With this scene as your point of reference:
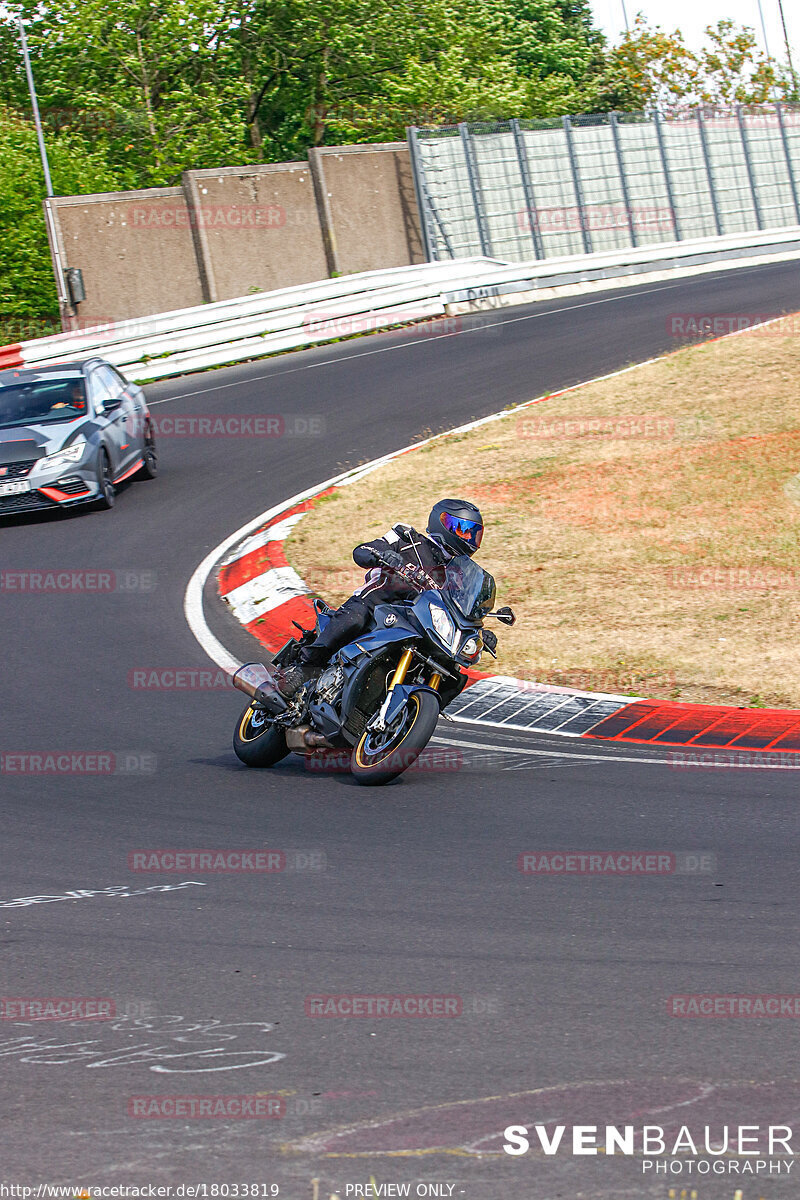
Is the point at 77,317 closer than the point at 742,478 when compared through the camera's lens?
No

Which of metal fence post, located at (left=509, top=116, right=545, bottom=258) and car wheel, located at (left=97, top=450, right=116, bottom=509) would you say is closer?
car wheel, located at (left=97, top=450, right=116, bottom=509)

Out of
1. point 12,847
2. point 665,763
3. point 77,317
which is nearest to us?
point 12,847

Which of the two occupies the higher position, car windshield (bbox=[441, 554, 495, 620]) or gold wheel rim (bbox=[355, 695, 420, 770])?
car windshield (bbox=[441, 554, 495, 620])

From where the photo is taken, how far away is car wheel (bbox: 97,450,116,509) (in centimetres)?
1653

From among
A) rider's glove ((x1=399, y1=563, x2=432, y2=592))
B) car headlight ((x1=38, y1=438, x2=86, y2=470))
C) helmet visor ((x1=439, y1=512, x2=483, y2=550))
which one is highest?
car headlight ((x1=38, y1=438, x2=86, y2=470))

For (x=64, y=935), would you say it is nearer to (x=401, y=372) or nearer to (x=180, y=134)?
(x=401, y=372)

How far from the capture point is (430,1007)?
5164 mm

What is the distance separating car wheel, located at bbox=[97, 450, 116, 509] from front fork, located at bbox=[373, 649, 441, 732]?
896 cm

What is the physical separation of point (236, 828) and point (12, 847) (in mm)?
1180

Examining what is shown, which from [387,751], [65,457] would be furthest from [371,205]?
[387,751]

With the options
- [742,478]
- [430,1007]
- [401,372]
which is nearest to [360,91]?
[401,372]

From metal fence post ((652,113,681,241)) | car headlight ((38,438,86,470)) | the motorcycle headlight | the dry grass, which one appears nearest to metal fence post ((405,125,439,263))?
metal fence post ((652,113,681,241))

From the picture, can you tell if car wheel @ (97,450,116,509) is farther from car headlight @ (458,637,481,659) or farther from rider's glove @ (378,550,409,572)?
car headlight @ (458,637,481,659)

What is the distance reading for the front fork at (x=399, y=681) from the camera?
8117 mm
